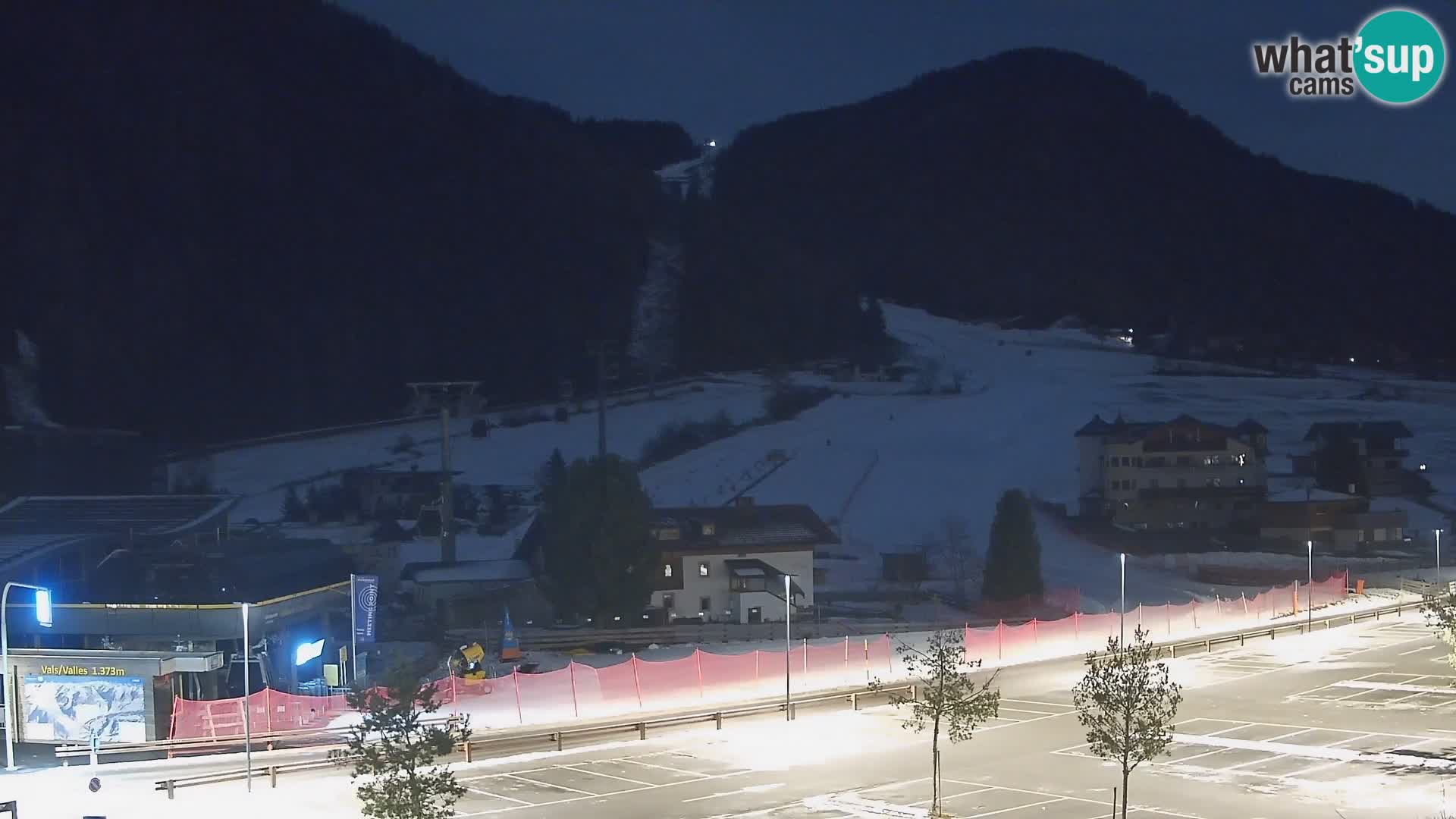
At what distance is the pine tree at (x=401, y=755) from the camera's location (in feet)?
53.6

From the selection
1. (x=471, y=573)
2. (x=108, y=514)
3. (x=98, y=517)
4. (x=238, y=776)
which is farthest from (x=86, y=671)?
(x=471, y=573)

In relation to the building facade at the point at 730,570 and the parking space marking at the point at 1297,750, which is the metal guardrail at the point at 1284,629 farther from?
the building facade at the point at 730,570

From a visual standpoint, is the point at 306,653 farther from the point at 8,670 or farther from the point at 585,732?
the point at 585,732

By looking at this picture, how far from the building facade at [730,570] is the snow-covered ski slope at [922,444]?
41.7ft

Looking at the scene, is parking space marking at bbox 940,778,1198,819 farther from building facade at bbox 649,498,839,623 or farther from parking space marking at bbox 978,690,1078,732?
building facade at bbox 649,498,839,623

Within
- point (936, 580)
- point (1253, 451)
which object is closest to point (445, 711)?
point (936, 580)

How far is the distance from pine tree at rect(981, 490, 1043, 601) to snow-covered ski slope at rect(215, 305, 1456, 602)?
4.89 metres

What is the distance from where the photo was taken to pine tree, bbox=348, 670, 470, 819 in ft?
53.6

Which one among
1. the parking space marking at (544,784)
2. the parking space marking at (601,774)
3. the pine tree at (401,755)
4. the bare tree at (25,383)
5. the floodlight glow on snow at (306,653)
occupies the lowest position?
the parking space marking at (601,774)

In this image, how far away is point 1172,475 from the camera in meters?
76.5

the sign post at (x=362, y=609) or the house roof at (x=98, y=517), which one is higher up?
the house roof at (x=98, y=517)

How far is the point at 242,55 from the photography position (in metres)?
187

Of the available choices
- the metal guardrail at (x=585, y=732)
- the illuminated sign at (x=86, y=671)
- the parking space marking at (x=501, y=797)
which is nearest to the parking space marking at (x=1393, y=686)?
the metal guardrail at (x=585, y=732)

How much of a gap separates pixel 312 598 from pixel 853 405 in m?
79.8
